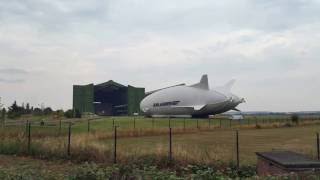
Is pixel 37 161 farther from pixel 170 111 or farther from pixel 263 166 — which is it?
pixel 170 111

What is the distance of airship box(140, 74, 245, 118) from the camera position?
14212cm

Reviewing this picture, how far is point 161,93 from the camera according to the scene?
167 meters

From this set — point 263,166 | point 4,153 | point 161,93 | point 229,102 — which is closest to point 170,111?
point 161,93

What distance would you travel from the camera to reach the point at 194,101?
487ft

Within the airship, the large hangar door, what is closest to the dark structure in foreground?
the airship

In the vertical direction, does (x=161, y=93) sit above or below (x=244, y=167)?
above

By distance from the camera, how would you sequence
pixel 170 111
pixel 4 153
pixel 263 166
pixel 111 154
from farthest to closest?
pixel 170 111 → pixel 4 153 → pixel 111 154 → pixel 263 166

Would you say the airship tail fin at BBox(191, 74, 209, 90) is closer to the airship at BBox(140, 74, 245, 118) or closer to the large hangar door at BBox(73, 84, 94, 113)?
the airship at BBox(140, 74, 245, 118)

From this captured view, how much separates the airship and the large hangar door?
38.6 metres

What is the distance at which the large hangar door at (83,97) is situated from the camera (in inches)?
7810

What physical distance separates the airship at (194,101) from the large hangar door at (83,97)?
38615 mm

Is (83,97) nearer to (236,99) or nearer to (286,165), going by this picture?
(236,99)

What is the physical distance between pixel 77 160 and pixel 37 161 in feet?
6.18

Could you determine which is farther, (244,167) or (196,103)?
(196,103)
